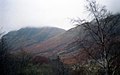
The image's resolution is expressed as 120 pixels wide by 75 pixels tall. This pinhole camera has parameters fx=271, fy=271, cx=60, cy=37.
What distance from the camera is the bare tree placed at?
63.1 feet

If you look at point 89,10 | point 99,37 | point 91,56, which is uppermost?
point 89,10

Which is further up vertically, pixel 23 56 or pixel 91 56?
pixel 23 56

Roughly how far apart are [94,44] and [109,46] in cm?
132

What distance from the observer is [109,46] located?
63.0ft

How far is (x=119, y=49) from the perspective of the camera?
766 inches

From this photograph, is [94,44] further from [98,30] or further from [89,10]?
[89,10]

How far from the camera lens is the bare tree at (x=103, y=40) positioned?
19219 mm

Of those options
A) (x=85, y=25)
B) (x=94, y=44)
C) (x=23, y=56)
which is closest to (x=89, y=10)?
(x=85, y=25)

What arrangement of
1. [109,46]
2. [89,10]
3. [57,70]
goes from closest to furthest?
[109,46], [89,10], [57,70]

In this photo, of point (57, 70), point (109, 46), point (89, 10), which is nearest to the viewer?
point (109, 46)

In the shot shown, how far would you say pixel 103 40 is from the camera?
1962 centimetres

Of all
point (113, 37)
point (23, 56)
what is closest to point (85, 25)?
point (113, 37)

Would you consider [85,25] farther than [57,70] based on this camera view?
No

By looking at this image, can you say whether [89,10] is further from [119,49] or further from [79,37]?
[119,49]
